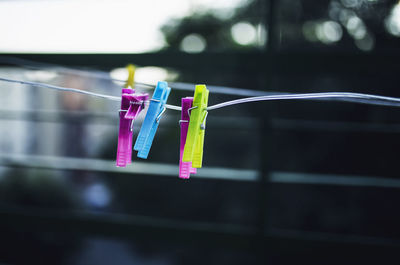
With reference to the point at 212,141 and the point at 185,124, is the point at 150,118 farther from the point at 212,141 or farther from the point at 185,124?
the point at 212,141

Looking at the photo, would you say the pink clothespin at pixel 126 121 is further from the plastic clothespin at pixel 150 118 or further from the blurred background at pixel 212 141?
the blurred background at pixel 212 141

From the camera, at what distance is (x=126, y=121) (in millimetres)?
723

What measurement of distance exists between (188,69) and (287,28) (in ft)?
1.96

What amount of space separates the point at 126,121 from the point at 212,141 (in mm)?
1281

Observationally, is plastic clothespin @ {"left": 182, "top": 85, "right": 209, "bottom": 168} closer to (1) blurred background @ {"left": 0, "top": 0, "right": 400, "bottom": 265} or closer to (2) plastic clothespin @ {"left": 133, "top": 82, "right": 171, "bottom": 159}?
(2) plastic clothespin @ {"left": 133, "top": 82, "right": 171, "bottom": 159}

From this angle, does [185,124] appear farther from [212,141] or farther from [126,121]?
[212,141]

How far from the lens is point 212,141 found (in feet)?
6.49

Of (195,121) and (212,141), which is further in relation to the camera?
(212,141)

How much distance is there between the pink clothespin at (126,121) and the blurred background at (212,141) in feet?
3.37

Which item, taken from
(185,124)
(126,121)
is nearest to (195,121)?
(185,124)

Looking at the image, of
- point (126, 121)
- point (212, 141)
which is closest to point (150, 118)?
point (126, 121)

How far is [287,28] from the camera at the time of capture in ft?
5.99

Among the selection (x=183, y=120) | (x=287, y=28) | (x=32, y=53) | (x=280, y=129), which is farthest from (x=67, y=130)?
(x=183, y=120)

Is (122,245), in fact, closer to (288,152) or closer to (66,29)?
(288,152)
